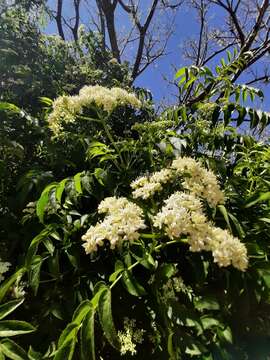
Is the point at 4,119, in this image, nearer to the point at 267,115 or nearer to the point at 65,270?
the point at 65,270

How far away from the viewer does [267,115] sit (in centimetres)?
166

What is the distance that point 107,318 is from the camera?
2.84 feet

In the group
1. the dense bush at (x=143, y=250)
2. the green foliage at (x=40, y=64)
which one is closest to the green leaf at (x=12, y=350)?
the dense bush at (x=143, y=250)

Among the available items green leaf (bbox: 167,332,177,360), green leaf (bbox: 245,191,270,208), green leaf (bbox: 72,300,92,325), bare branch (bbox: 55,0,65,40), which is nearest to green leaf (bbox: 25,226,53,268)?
green leaf (bbox: 72,300,92,325)

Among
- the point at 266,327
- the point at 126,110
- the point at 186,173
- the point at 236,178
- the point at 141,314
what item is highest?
the point at 126,110

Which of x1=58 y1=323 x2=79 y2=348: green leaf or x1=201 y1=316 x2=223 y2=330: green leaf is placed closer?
x1=58 y1=323 x2=79 y2=348: green leaf

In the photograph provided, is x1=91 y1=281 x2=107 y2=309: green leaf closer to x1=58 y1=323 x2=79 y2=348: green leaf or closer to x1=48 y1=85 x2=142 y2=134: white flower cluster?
x1=58 y1=323 x2=79 y2=348: green leaf

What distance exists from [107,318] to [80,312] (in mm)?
71

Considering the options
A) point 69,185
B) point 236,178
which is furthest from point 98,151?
point 236,178

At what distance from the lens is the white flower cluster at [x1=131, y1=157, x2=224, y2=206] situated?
1.19 m

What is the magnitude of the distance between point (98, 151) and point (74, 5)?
281 inches

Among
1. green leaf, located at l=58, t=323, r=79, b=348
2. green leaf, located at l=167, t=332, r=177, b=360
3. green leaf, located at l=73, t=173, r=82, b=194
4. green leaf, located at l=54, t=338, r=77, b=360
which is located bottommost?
green leaf, located at l=167, t=332, r=177, b=360

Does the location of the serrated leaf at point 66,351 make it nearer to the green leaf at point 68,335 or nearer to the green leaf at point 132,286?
the green leaf at point 68,335

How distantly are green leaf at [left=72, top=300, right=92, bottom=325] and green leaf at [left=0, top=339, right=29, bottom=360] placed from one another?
5.2 inches
